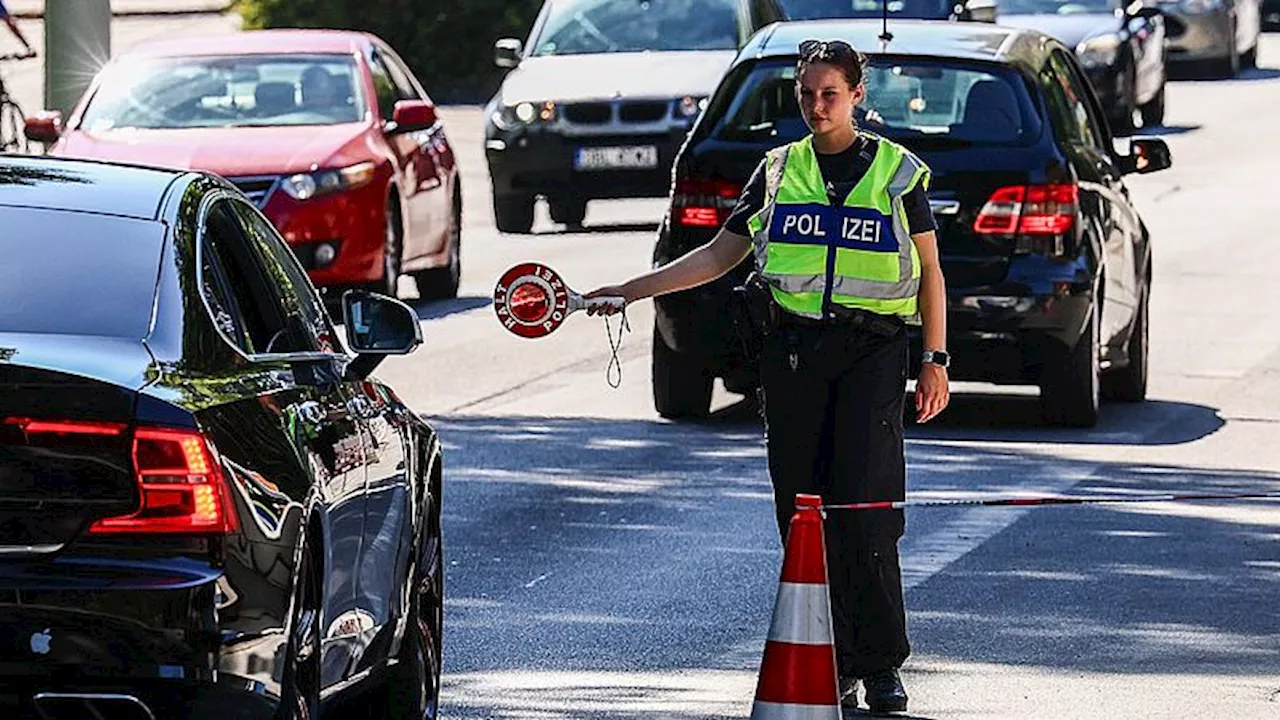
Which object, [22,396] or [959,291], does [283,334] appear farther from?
[959,291]

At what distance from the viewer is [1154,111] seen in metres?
34.5

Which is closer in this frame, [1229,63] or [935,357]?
[935,357]

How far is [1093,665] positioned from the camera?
891 cm

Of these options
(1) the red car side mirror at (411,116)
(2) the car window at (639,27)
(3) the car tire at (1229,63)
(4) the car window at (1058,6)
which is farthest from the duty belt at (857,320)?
(3) the car tire at (1229,63)

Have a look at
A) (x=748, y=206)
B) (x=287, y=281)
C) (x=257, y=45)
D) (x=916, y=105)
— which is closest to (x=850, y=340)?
(x=748, y=206)

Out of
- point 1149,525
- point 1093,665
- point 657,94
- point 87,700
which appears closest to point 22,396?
point 87,700

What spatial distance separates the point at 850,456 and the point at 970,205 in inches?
214

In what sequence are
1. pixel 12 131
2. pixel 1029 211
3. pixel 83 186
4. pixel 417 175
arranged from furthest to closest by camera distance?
pixel 12 131 → pixel 417 175 → pixel 1029 211 → pixel 83 186

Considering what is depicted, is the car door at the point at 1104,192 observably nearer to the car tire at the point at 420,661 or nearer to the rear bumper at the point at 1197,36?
the car tire at the point at 420,661

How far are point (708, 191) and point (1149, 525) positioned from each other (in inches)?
107

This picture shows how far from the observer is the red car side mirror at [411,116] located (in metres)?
19.2

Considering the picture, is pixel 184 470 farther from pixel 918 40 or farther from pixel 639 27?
pixel 639 27

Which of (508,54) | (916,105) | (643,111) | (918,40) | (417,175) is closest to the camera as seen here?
(916,105)

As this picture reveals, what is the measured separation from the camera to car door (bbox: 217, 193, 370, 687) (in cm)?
635
